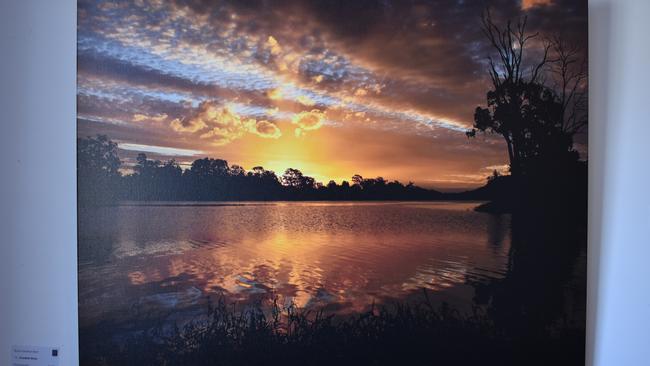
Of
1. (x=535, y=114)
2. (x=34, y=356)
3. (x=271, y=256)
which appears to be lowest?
(x=34, y=356)

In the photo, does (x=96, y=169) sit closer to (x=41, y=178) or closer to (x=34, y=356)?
Answer: (x=41, y=178)

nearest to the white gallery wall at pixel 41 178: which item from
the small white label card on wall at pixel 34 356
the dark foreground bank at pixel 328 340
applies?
the small white label card on wall at pixel 34 356

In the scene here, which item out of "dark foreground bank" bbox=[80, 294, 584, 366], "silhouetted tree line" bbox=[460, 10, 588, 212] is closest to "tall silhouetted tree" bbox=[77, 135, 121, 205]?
"dark foreground bank" bbox=[80, 294, 584, 366]

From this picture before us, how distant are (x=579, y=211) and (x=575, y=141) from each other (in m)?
0.24

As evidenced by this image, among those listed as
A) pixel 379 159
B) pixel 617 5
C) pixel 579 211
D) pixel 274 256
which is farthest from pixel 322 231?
pixel 617 5

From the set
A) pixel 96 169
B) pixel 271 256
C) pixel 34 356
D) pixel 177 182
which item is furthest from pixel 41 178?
pixel 271 256

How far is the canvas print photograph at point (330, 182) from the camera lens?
1230 millimetres

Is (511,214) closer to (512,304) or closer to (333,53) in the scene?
(512,304)

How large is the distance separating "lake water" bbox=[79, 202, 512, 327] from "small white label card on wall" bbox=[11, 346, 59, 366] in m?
0.18

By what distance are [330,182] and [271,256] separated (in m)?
0.34

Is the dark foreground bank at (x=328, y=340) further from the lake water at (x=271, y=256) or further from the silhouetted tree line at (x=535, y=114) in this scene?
the silhouetted tree line at (x=535, y=114)

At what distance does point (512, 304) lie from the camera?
4.03ft

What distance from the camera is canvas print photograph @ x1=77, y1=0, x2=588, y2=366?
4.04ft

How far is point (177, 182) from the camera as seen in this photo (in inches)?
49.8
